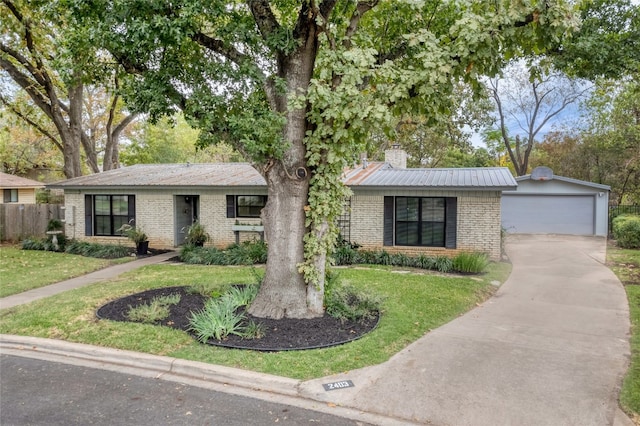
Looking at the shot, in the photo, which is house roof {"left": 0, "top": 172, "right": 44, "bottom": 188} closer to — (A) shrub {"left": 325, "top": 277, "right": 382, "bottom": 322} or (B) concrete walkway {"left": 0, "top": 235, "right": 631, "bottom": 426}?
(B) concrete walkway {"left": 0, "top": 235, "right": 631, "bottom": 426}

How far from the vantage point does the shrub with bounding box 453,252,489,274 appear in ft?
37.3

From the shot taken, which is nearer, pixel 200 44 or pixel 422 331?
pixel 422 331

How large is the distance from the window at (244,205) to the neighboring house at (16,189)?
1566 cm

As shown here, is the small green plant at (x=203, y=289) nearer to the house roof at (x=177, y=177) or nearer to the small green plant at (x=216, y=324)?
the small green plant at (x=216, y=324)

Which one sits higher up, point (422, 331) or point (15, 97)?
point (15, 97)

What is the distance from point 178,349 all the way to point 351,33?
Answer: 5.26m

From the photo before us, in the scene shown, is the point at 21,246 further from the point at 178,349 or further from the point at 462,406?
the point at 462,406

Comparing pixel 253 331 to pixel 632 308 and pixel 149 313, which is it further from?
pixel 632 308

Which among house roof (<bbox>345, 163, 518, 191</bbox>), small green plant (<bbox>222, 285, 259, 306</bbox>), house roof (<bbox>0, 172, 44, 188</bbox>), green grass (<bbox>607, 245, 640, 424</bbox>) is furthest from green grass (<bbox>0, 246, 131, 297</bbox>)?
house roof (<bbox>0, 172, 44, 188</bbox>)

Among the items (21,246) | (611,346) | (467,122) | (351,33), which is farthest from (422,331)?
(467,122)

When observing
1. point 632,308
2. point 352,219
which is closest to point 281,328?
point 632,308

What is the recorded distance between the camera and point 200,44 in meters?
7.25

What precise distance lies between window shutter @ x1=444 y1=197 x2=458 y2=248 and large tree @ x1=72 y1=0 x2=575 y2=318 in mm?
6459

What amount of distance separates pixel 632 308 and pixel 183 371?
787 cm
